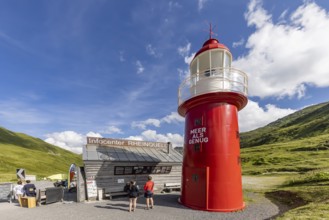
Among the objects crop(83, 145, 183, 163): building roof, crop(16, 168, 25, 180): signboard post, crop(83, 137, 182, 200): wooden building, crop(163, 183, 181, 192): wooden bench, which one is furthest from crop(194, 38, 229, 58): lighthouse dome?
crop(16, 168, 25, 180): signboard post

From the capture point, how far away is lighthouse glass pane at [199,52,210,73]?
1533 cm

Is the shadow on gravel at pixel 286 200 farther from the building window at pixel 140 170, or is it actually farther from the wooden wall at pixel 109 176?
the wooden wall at pixel 109 176

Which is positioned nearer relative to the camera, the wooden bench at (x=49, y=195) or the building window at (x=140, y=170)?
the wooden bench at (x=49, y=195)

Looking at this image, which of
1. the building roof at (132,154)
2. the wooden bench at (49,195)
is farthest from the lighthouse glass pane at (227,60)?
the wooden bench at (49,195)

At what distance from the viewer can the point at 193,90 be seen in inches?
595

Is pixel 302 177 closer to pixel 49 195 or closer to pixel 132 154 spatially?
pixel 132 154

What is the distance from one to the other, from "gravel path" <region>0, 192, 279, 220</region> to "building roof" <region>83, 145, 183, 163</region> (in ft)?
13.0

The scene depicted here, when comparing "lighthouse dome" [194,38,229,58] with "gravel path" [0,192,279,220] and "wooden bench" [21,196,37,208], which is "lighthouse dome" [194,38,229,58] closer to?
"gravel path" [0,192,279,220]

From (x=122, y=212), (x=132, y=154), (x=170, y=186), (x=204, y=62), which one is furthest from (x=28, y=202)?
(x=204, y=62)

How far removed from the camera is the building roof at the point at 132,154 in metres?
18.9

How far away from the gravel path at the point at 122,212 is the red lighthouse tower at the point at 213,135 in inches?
35.3

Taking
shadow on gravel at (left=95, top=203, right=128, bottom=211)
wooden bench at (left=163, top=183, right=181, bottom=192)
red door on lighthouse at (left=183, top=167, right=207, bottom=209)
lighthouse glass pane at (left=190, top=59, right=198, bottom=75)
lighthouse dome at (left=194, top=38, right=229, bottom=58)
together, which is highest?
lighthouse dome at (left=194, top=38, right=229, bottom=58)

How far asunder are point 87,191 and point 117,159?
329cm

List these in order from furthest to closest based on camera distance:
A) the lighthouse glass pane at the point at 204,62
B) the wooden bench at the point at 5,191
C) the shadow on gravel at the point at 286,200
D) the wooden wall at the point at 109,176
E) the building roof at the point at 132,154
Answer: the building roof at the point at 132,154 < the wooden bench at the point at 5,191 < the wooden wall at the point at 109,176 < the lighthouse glass pane at the point at 204,62 < the shadow on gravel at the point at 286,200
